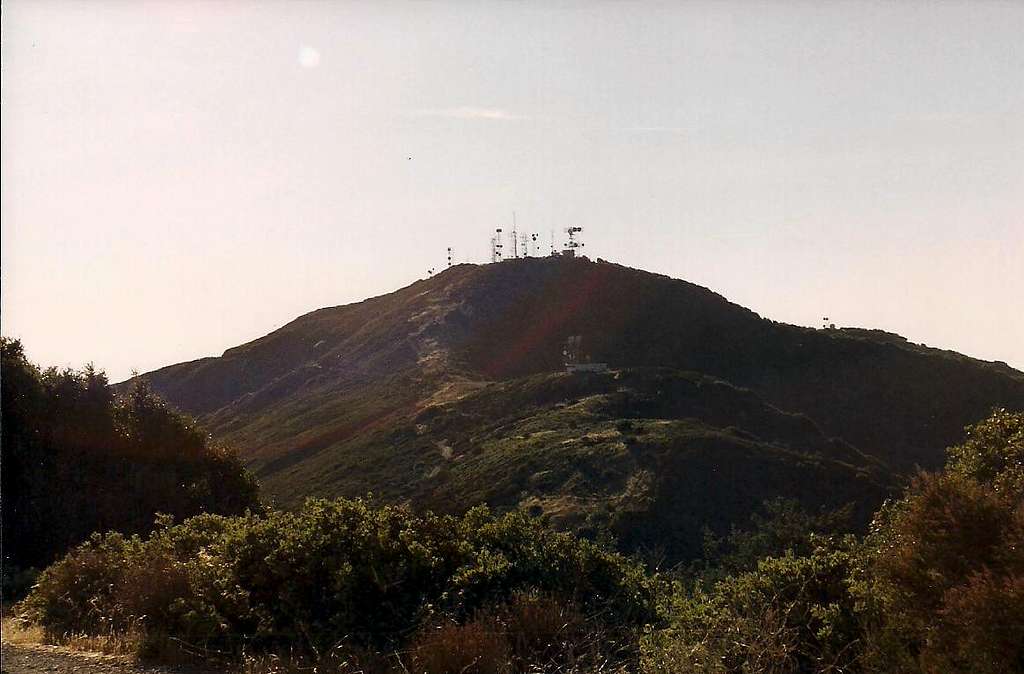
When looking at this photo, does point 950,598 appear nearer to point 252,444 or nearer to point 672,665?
point 672,665

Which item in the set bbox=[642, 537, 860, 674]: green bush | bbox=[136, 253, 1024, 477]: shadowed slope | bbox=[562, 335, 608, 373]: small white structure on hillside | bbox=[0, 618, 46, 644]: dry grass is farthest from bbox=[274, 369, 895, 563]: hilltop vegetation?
bbox=[642, 537, 860, 674]: green bush

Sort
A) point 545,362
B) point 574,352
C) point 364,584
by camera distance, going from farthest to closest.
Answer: point 545,362 → point 574,352 → point 364,584

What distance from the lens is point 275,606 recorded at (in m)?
8.26

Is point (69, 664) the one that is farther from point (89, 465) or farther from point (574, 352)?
point (574, 352)

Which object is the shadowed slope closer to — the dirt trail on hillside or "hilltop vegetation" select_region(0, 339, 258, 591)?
"hilltop vegetation" select_region(0, 339, 258, 591)

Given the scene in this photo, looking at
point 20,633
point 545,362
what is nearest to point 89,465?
point 20,633

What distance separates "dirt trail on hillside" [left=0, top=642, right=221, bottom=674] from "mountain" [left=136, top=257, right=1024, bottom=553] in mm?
27163

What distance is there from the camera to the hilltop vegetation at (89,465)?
1636 cm

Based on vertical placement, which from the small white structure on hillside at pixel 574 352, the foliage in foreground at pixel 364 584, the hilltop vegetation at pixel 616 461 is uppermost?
the small white structure on hillside at pixel 574 352

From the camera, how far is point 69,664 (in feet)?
25.9

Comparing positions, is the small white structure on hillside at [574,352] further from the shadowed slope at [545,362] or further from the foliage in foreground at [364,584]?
the foliage in foreground at [364,584]

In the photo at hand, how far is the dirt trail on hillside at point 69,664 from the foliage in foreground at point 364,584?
361mm

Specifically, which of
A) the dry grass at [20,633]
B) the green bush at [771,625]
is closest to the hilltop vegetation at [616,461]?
the dry grass at [20,633]

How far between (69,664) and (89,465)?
1010cm
